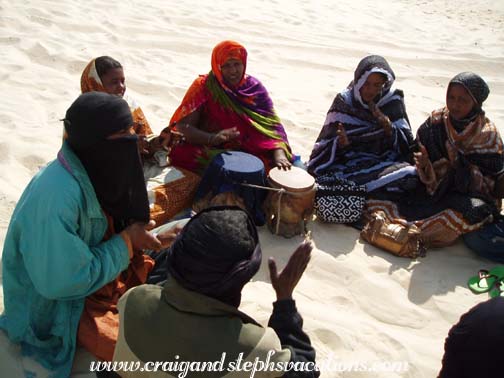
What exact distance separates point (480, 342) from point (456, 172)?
269cm

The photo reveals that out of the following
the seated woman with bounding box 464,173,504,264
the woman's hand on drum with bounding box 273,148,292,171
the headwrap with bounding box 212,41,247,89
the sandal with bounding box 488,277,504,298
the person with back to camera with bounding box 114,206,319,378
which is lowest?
the sandal with bounding box 488,277,504,298

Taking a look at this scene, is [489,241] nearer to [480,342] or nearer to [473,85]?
[473,85]

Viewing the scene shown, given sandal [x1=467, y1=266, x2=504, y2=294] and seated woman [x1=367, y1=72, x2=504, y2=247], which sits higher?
seated woman [x1=367, y1=72, x2=504, y2=247]

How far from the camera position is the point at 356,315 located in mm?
3447

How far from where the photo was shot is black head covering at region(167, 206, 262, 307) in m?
1.99

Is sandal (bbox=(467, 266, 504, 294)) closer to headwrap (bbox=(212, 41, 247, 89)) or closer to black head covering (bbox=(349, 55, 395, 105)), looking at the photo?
black head covering (bbox=(349, 55, 395, 105))

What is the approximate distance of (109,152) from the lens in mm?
2600

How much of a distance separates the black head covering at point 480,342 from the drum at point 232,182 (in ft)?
7.35

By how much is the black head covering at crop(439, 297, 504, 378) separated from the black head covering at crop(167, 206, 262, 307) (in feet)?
2.73

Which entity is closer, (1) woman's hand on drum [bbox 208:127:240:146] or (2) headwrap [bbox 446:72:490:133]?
(2) headwrap [bbox 446:72:490:133]

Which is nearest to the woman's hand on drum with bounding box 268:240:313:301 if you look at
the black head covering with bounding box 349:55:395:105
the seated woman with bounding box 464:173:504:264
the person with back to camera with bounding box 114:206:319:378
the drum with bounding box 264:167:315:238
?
the person with back to camera with bounding box 114:206:319:378

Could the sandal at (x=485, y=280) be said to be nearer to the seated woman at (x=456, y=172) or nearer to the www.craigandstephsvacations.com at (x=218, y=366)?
the seated woman at (x=456, y=172)

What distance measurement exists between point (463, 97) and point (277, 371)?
121 inches

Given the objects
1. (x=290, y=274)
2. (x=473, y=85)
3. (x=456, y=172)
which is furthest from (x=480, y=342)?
(x=473, y=85)
